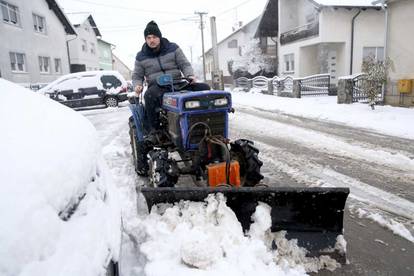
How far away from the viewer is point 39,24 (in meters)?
25.7

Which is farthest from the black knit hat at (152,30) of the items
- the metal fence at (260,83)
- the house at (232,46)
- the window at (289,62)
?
the house at (232,46)

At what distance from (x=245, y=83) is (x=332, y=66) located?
8.78m

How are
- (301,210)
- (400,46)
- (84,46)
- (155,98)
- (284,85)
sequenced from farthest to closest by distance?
(84,46), (284,85), (400,46), (155,98), (301,210)

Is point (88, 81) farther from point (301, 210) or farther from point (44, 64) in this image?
point (301, 210)

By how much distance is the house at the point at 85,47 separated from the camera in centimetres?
3441

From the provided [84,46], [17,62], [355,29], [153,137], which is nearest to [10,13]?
[17,62]

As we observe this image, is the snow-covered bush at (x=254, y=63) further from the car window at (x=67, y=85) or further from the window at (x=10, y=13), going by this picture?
the car window at (x=67, y=85)

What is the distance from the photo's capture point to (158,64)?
521 centimetres

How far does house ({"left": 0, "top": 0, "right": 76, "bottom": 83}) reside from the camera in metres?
21.0

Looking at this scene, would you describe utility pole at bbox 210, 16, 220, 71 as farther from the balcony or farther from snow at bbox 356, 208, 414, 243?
snow at bbox 356, 208, 414, 243

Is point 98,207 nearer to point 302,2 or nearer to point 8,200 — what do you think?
point 8,200

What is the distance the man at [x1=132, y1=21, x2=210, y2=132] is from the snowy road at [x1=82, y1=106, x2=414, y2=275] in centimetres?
113

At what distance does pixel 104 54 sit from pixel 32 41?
24.4 meters

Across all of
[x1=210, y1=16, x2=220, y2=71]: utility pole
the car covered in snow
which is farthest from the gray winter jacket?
[x1=210, y1=16, x2=220, y2=71]: utility pole
